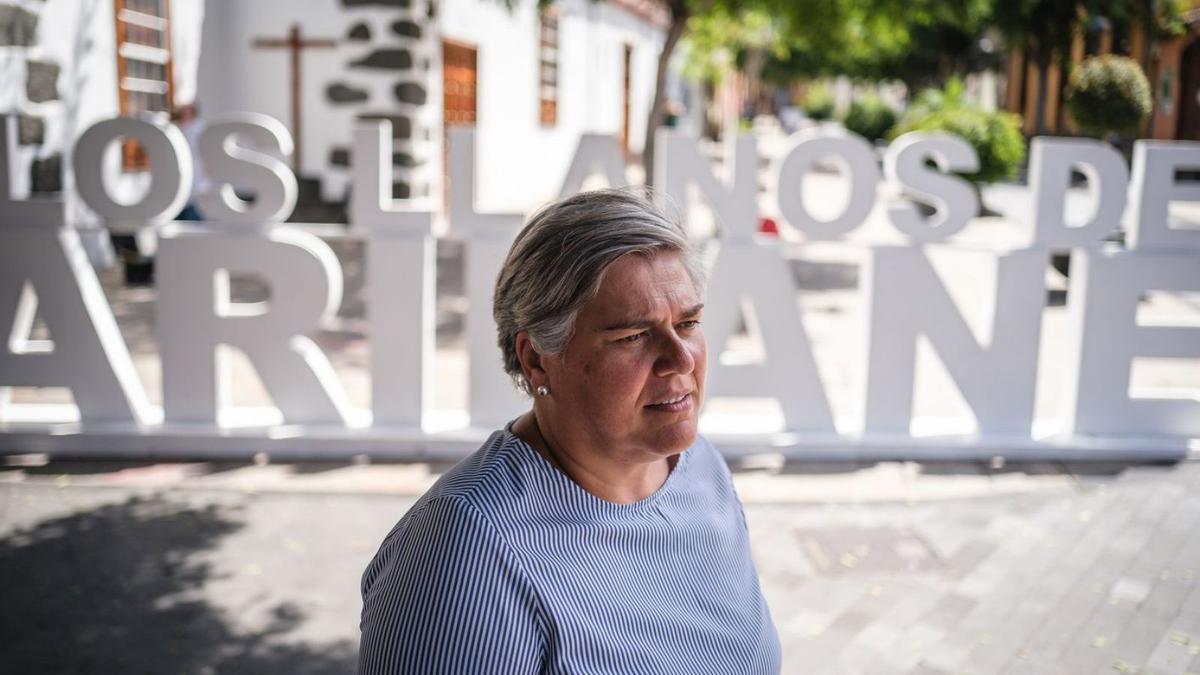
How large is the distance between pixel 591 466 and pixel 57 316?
4.26m

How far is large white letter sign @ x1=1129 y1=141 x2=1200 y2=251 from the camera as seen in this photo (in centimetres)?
536

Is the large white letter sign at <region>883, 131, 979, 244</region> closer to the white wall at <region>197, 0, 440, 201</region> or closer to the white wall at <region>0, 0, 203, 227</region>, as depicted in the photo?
the white wall at <region>0, 0, 203, 227</region>

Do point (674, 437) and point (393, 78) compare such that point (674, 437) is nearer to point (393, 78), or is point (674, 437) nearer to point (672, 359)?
point (672, 359)

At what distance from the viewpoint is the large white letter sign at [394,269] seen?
17.5 ft

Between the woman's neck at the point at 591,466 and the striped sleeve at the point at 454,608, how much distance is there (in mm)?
276

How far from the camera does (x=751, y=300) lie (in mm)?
5473

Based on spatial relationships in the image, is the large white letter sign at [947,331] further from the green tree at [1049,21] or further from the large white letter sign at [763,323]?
the green tree at [1049,21]

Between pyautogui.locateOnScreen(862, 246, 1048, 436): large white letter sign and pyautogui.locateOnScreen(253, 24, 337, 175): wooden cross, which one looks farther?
pyautogui.locateOnScreen(253, 24, 337, 175): wooden cross

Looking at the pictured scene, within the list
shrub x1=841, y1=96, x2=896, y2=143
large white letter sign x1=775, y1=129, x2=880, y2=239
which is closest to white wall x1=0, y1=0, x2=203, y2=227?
large white letter sign x1=775, y1=129, x2=880, y2=239

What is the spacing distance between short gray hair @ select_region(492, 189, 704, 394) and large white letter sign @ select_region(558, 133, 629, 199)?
334 cm

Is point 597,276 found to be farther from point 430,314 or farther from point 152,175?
point 152,175

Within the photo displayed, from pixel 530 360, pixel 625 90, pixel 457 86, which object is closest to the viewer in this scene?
Answer: pixel 530 360

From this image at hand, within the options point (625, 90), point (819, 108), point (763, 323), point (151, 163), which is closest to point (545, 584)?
point (763, 323)

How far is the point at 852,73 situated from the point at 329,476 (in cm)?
4732
